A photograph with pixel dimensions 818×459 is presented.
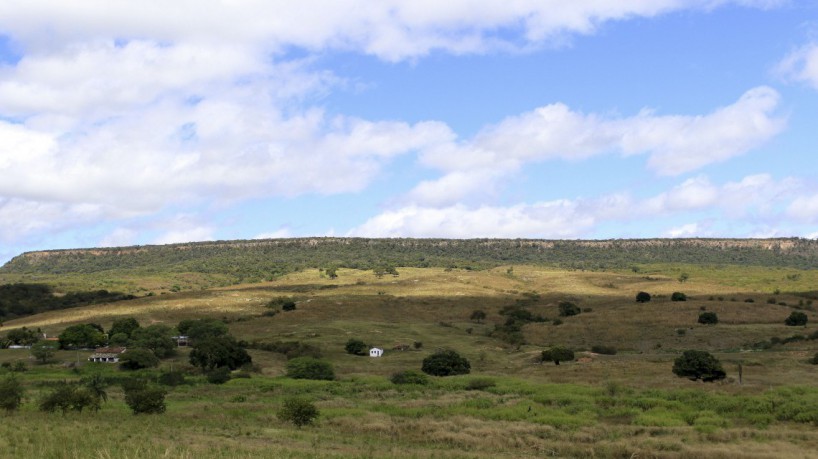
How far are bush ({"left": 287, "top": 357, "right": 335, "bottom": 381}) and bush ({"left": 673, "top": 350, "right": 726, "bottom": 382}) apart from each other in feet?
92.3

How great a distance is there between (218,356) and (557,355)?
102 ft

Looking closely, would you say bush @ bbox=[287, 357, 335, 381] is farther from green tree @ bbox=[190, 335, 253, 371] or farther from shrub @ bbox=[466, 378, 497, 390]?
shrub @ bbox=[466, 378, 497, 390]

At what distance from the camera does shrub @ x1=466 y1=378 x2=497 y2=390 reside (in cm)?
5238

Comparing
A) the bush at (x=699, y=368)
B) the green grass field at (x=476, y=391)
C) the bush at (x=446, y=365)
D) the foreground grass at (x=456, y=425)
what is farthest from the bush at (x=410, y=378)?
the bush at (x=699, y=368)

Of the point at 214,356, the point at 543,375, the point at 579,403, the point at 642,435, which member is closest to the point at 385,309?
the point at 214,356

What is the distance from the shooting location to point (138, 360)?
68.9 meters

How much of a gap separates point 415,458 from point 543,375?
33.2 metres

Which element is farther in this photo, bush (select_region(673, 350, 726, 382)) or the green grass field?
bush (select_region(673, 350, 726, 382))

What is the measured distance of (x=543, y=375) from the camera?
58125 millimetres

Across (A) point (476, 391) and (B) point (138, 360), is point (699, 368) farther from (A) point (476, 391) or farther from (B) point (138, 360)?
(B) point (138, 360)

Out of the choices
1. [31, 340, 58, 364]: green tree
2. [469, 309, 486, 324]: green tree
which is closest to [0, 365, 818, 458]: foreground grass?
[31, 340, 58, 364]: green tree

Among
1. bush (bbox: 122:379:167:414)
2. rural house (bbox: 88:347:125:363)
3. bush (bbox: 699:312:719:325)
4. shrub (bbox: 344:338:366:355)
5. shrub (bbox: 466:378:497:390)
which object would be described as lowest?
rural house (bbox: 88:347:125:363)

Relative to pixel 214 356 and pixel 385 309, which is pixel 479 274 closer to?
pixel 385 309

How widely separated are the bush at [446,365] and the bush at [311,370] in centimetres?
853
